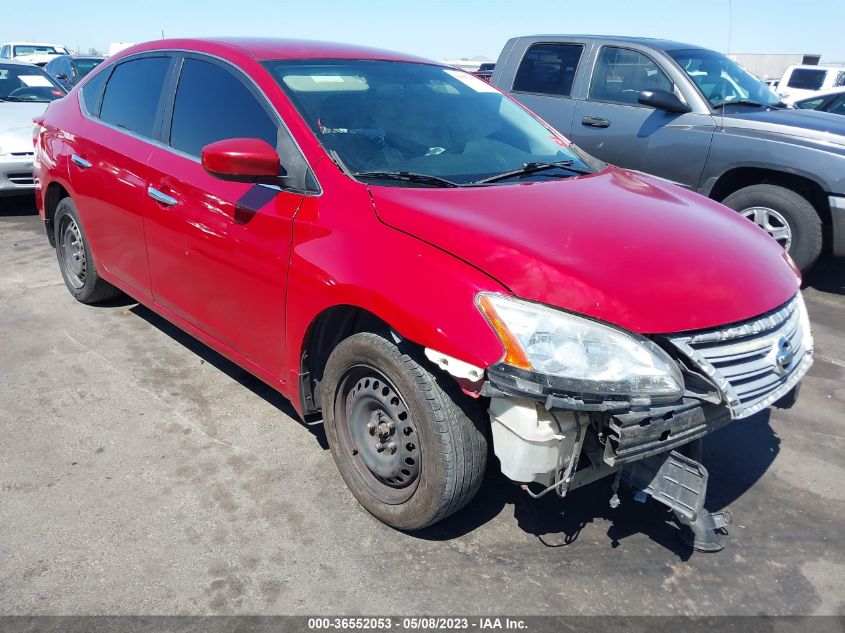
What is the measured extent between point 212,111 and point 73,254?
217 cm

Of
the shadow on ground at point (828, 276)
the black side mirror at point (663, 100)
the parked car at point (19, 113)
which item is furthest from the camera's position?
the parked car at point (19, 113)

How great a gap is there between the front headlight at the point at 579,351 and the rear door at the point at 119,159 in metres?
2.33

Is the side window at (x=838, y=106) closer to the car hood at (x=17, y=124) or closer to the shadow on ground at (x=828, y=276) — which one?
the shadow on ground at (x=828, y=276)

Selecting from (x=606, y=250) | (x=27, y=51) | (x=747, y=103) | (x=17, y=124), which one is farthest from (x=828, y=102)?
(x=27, y=51)

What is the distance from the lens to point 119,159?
12.7 feet

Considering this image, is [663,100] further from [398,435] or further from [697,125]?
[398,435]

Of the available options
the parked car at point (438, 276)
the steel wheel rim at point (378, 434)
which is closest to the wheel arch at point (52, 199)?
the parked car at point (438, 276)

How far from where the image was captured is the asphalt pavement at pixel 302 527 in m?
2.41

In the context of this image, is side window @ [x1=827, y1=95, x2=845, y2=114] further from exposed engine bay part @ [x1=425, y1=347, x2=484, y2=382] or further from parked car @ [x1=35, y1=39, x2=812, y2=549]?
exposed engine bay part @ [x1=425, y1=347, x2=484, y2=382]

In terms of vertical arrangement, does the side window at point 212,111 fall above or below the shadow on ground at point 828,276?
above

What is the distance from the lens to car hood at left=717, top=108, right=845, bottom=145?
17.7 feet

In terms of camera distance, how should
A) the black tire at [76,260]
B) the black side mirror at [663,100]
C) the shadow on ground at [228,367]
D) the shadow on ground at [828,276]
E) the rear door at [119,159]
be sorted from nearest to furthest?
the shadow on ground at [228,367]
the rear door at [119,159]
the black tire at [76,260]
the black side mirror at [663,100]
the shadow on ground at [828,276]

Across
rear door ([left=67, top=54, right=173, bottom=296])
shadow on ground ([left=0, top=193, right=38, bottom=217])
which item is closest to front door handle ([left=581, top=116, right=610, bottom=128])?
rear door ([left=67, top=54, right=173, bottom=296])

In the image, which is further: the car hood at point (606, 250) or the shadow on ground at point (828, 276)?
the shadow on ground at point (828, 276)
